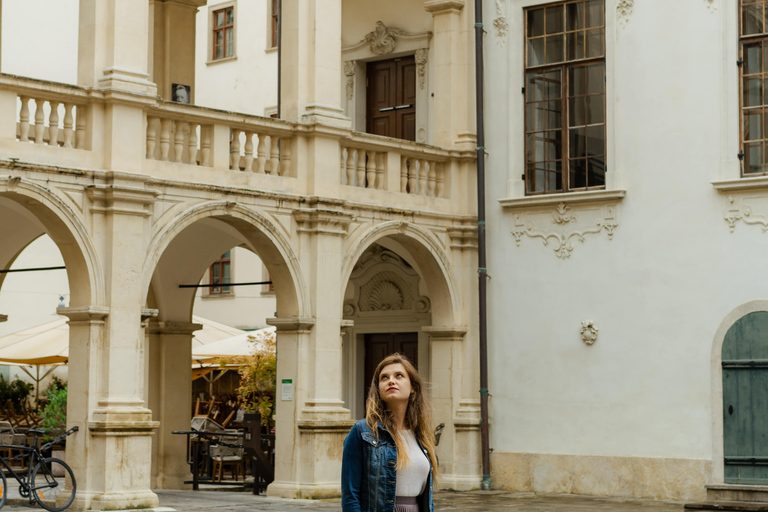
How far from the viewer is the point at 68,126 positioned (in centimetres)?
1352

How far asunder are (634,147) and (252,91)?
1743 centimetres

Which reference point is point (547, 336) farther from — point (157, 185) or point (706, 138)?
point (157, 185)

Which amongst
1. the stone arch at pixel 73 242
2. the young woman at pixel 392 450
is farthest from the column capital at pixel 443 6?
the young woman at pixel 392 450

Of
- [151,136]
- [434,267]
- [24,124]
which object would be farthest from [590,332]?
[24,124]

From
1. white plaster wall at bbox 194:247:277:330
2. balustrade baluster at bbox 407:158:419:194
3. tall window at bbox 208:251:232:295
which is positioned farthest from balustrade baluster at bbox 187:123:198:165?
tall window at bbox 208:251:232:295

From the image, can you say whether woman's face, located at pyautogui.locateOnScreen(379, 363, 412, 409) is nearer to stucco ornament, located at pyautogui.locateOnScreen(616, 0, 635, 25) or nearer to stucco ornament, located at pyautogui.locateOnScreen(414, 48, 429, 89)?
stucco ornament, located at pyautogui.locateOnScreen(616, 0, 635, 25)

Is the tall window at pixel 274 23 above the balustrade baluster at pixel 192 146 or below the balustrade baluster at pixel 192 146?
above

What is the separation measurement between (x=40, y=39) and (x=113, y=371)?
17.9 meters

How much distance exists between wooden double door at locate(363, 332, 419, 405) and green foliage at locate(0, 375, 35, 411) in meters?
10.1

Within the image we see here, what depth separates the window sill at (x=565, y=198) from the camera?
16.2 meters

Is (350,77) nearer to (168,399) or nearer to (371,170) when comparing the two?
(371,170)

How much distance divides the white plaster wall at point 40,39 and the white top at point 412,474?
83.5ft

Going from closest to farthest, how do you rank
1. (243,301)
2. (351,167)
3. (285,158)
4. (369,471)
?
(369,471) → (285,158) → (351,167) → (243,301)

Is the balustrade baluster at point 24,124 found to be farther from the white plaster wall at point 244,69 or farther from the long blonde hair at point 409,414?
the white plaster wall at point 244,69
